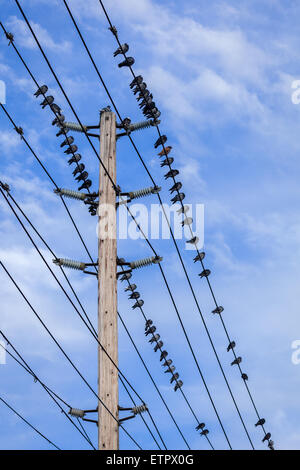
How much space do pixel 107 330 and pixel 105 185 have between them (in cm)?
237

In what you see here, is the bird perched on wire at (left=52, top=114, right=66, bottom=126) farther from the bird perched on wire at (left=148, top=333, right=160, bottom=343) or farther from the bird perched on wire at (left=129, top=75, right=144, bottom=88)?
the bird perched on wire at (left=148, top=333, right=160, bottom=343)

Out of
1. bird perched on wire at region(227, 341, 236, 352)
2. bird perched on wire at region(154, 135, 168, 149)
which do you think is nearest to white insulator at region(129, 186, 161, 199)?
bird perched on wire at region(154, 135, 168, 149)

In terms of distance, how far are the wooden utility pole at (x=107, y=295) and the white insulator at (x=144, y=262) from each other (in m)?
0.35

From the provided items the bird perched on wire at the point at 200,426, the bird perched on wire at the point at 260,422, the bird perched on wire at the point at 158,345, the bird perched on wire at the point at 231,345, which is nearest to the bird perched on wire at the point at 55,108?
the bird perched on wire at the point at 158,345

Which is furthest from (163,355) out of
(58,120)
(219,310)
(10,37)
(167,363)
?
(10,37)

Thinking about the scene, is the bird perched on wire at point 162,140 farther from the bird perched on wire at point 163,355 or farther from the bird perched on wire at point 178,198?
the bird perched on wire at point 163,355

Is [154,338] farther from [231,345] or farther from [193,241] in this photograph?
[231,345]

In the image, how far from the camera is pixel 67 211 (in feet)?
40.2

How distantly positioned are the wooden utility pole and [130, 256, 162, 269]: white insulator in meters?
0.35

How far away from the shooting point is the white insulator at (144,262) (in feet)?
40.4

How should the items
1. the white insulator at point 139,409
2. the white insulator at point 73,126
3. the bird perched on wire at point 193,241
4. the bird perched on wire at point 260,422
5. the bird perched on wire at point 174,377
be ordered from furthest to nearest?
the bird perched on wire at point 260,422 < the bird perched on wire at point 174,377 < the bird perched on wire at point 193,241 < the white insulator at point 73,126 < the white insulator at point 139,409

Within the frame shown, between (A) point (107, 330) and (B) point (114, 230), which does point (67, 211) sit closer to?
(B) point (114, 230)

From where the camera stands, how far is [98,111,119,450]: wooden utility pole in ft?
37.8

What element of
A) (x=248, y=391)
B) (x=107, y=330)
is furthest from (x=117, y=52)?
(x=248, y=391)
